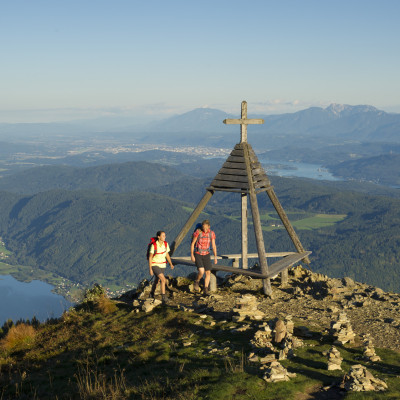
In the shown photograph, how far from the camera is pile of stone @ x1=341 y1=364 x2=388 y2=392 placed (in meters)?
8.88

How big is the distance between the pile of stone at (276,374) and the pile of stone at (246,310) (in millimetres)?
4167

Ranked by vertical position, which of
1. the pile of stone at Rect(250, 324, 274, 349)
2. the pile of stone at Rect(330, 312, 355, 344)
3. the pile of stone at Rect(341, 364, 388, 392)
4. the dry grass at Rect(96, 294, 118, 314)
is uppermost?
the pile of stone at Rect(341, 364, 388, 392)

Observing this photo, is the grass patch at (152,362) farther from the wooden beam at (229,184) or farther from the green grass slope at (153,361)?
the wooden beam at (229,184)

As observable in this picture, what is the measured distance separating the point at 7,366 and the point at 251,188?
10322mm

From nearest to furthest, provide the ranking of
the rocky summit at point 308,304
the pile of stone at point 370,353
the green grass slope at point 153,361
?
the green grass slope at point 153,361 < the pile of stone at point 370,353 < the rocky summit at point 308,304

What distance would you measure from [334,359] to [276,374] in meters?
1.75

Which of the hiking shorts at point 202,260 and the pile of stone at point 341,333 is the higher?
the hiking shorts at point 202,260

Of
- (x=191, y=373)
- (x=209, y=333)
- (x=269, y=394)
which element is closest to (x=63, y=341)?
(x=209, y=333)

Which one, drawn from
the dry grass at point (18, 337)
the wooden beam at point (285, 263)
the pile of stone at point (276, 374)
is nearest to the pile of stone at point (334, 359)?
the pile of stone at point (276, 374)

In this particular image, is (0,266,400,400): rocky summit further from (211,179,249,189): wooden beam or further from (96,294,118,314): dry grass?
(211,179,249,189): wooden beam

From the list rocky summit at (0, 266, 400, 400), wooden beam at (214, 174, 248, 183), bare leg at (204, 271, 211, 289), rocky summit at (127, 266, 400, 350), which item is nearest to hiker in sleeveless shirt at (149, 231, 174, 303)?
rocky summit at (0, 266, 400, 400)

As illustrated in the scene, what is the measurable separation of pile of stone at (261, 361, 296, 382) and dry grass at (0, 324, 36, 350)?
341 inches

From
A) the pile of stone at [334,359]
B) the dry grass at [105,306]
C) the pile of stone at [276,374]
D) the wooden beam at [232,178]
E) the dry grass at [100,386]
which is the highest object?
the wooden beam at [232,178]

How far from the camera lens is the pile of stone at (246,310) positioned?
1423 centimetres
